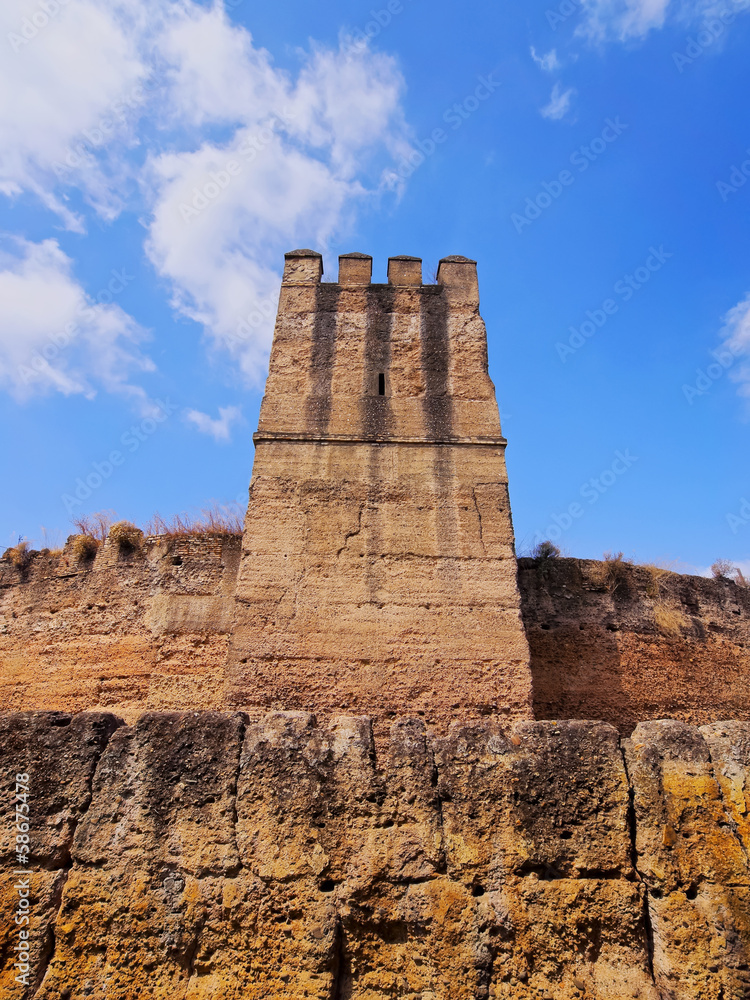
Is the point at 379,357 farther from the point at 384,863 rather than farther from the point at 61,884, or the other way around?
the point at 61,884

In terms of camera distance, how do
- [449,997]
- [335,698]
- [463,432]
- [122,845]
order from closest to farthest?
1. [449,997]
2. [122,845]
3. [335,698]
4. [463,432]

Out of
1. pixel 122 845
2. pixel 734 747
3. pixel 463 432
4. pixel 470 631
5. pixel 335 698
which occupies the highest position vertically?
pixel 463 432

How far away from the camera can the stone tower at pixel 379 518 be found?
226 inches

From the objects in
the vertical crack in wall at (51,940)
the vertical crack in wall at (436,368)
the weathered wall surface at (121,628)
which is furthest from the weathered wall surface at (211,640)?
the vertical crack in wall at (51,940)

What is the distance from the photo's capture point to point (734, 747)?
9.86 ft

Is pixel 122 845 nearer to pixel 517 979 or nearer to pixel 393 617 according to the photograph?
pixel 517 979

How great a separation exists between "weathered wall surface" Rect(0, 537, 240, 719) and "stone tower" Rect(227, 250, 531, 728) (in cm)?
161

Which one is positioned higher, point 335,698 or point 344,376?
point 344,376

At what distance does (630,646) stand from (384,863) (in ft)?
19.8

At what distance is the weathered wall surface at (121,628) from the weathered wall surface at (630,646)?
3871 millimetres

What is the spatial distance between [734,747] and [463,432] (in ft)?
14.4

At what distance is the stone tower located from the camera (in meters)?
5.75

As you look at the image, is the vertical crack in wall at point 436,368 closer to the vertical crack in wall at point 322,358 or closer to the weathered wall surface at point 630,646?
the vertical crack in wall at point 322,358

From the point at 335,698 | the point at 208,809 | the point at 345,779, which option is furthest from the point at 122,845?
the point at 335,698
